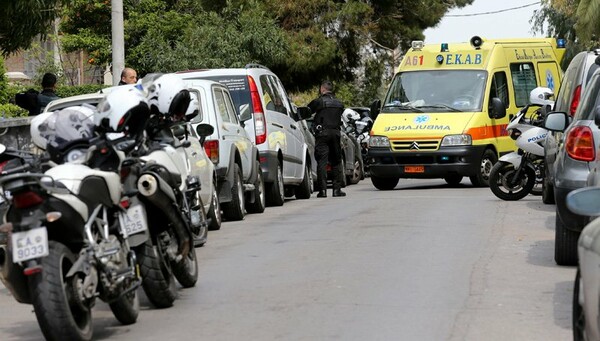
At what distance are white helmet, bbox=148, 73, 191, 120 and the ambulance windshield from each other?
47.3ft

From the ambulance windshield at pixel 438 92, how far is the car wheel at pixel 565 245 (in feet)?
41.6

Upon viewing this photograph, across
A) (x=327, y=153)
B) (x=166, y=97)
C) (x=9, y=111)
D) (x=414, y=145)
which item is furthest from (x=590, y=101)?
(x=9, y=111)

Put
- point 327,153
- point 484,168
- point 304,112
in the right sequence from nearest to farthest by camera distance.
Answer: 1. point 304,112
2. point 327,153
3. point 484,168

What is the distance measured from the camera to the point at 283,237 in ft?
47.2

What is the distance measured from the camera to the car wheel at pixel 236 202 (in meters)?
16.8

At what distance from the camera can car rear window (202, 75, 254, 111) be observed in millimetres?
18625

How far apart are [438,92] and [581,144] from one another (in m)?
13.0

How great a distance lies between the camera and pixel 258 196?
18328 millimetres

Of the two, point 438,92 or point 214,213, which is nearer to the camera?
point 214,213

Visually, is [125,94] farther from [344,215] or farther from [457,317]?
[344,215]

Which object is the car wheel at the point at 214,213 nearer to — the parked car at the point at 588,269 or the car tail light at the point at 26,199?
the car tail light at the point at 26,199

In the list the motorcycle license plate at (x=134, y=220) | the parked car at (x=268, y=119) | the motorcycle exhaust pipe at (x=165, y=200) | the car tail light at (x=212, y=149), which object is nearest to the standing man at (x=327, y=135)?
the parked car at (x=268, y=119)

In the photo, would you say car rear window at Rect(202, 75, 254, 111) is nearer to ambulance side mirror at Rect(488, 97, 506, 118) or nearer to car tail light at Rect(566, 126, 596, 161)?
ambulance side mirror at Rect(488, 97, 506, 118)

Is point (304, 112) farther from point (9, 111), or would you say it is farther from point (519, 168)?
point (9, 111)
